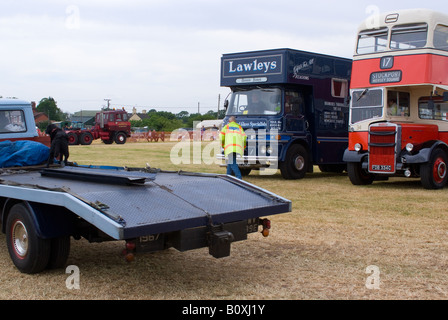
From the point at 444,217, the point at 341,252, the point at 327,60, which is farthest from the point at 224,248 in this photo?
the point at 327,60

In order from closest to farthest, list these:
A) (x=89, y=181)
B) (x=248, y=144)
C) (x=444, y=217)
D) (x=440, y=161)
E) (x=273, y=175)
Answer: (x=89, y=181), (x=444, y=217), (x=440, y=161), (x=248, y=144), (x=273, y=175)

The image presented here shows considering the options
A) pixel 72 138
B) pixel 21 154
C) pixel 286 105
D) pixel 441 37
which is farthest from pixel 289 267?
pixel 72 138

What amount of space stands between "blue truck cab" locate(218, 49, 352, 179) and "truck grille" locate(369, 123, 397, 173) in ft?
5.97

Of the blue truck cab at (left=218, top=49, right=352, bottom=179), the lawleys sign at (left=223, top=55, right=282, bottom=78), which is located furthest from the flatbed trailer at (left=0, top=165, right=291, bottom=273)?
the lawleys sign at (left=223, top=55, right=282, bottom=78)

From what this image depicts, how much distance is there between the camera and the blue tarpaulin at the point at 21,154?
764 centimetres

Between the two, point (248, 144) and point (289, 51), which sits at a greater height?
point (289, 51)

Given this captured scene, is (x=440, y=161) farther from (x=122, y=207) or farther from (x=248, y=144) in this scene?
(x=122, y=207)

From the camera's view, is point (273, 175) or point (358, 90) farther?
point (273, 175)

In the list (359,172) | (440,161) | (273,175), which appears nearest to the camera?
(440,161)

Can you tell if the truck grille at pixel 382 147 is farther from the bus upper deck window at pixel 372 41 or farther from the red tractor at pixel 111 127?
the red tractor at pixel 111 127

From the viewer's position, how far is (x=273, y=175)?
16812mm

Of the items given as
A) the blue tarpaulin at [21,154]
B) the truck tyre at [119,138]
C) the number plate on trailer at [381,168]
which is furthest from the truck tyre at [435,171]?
the truck tyre at [119,138]

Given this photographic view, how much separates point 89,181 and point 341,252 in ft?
10.3

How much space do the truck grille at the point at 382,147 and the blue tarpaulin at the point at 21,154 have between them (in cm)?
804
